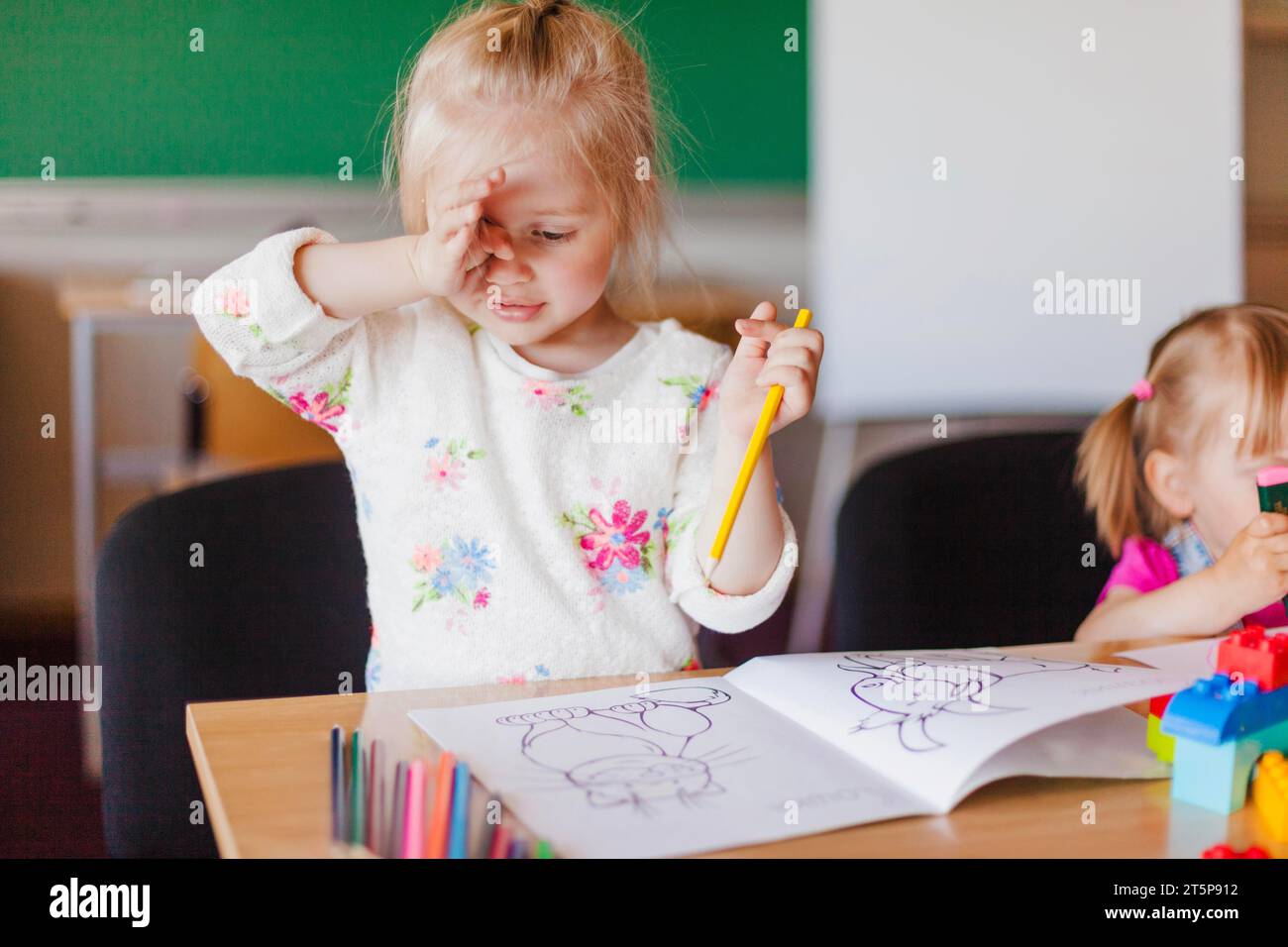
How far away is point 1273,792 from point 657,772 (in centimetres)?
29

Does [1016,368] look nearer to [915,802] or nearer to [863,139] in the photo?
[863,139]

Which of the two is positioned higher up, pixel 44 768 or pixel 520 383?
pixel 520 383

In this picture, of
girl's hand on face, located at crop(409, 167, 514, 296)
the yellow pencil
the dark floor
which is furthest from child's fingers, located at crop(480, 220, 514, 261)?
the dark floor

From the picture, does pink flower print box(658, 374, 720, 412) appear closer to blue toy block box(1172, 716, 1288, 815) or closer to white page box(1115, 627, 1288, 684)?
white page box(1115, 627, 1288, 684)

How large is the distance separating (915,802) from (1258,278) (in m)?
2.18

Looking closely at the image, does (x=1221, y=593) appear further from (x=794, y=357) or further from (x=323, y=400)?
(x=323, y=400)

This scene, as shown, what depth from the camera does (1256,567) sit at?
910 mm

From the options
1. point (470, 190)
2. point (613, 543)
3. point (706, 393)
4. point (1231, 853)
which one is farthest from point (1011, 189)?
point (1231, 853)

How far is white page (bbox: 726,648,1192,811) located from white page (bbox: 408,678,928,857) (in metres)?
0.01

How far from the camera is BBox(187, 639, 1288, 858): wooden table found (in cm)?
51

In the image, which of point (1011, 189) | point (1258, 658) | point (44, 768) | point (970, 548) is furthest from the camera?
point (1011, 189)

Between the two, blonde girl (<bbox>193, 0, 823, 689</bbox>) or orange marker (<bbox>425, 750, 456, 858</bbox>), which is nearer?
orange marker (<bbox>425, 750, 456, 858</bbox>)
